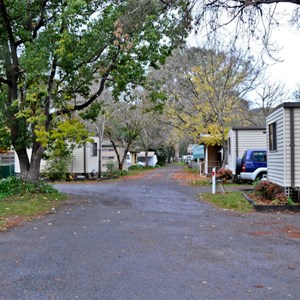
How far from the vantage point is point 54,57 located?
1247 centimetres

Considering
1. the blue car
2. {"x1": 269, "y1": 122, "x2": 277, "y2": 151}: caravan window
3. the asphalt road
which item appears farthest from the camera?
the blue car

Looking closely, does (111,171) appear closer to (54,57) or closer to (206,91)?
(206,91)

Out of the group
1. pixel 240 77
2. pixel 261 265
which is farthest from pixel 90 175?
pixel 261 265

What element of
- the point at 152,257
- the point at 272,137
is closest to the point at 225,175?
the point at 272,137

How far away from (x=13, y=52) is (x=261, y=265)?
12390 mm

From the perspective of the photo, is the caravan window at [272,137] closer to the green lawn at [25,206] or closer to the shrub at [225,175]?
the green lawn at [25,206]

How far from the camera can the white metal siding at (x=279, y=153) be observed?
1137 cm

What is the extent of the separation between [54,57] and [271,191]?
856 cm

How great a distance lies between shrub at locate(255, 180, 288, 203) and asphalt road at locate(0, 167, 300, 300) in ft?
4.24

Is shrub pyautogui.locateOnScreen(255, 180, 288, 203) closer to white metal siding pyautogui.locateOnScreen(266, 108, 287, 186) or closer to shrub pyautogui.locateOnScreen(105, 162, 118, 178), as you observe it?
white metal siding pyautogui.locateOnScreen(266, 108, 287, 186)

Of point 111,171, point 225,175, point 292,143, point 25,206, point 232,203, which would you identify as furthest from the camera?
point 111,171

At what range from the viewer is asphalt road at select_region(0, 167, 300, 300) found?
423 cm

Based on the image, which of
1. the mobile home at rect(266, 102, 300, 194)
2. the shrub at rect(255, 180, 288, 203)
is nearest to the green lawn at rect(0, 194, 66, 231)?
the shrub at rect(255, 180, 288, 203)

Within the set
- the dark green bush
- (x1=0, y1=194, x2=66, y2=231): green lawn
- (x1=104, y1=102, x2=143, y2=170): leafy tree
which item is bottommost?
(x1=0, y1=194, x2=66, y2=231): green lawn
